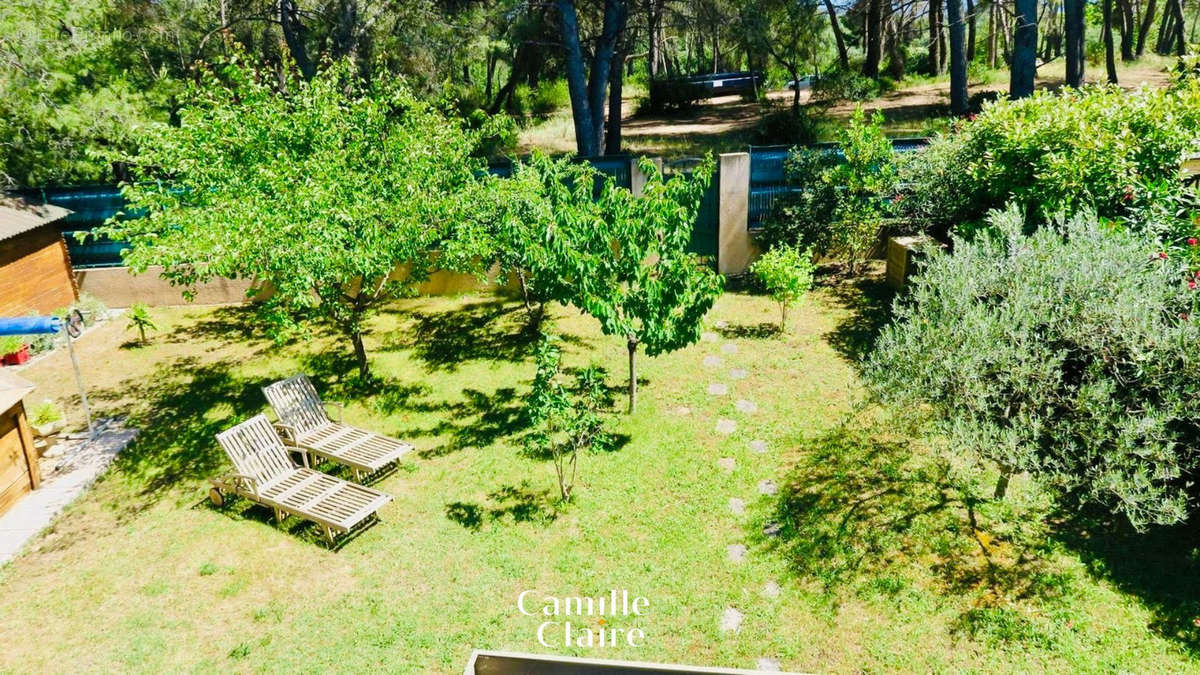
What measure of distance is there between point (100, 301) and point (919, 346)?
16.7 meters

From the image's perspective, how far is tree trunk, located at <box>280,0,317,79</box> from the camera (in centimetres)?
2165

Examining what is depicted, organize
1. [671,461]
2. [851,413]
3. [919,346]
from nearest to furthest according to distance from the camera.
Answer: [919,346], [671,461], [851,413]

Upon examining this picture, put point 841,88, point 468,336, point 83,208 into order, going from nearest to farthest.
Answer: point 468,336, point 83,208, point 841,88

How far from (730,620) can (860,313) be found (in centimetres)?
781

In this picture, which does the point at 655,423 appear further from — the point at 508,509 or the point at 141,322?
the point at 141,322

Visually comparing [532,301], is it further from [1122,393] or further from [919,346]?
[1122,393]

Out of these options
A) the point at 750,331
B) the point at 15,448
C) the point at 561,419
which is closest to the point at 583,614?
the point at 561,419

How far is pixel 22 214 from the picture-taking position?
15000mm

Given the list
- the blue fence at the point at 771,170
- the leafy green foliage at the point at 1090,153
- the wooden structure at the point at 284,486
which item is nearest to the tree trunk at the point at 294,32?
the blue fence at the point at 771,170

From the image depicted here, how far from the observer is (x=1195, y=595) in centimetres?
676

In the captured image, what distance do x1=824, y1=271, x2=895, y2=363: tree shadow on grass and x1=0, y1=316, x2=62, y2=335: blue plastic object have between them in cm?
1181

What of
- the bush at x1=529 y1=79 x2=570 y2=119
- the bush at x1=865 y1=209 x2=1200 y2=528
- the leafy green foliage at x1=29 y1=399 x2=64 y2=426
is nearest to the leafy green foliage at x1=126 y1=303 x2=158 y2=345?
the leafy green foliage at x1=29 y1=399 x2=64 y2=426

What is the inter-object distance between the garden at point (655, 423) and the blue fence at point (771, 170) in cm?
94

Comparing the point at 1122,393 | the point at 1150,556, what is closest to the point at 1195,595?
the point at 1150,556
